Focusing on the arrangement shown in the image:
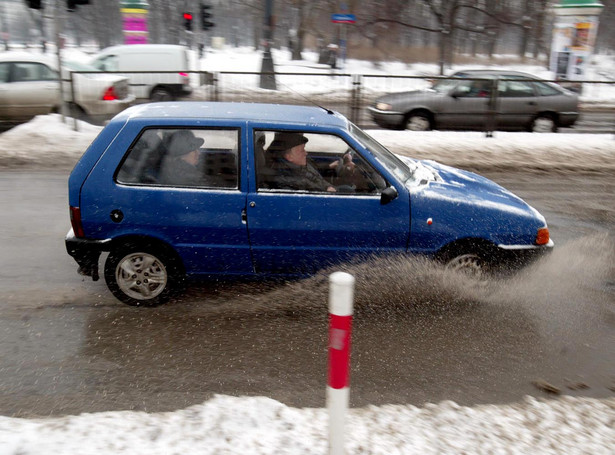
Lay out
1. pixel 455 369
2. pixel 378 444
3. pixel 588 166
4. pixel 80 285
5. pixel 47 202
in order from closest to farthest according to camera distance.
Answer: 1. pixel 378 444
2. pixel 455 369
3. pixel 80 285
4. pixel 47 202
5. pixel 588 166

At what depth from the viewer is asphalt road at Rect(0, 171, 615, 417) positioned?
12.5 feet

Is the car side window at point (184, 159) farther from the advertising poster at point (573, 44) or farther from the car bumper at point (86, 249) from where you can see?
the advertising poster at point (573, 44)

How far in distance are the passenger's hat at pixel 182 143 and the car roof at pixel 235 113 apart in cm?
15

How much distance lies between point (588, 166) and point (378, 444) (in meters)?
10.2

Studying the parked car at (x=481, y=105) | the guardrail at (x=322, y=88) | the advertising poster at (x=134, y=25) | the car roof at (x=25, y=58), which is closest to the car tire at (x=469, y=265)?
the guardrail at (x=322, y=88)

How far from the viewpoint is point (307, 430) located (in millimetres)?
3146

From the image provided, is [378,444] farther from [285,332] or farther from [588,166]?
[588,166]

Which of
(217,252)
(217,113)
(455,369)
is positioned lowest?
(455,369)

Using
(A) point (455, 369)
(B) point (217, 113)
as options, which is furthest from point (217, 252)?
(A) point (455, 369)

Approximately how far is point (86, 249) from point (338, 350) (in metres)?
3.03

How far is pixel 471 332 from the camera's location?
464cm

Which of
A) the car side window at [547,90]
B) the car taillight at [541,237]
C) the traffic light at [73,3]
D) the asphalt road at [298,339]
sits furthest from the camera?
the car side window at [547,90]

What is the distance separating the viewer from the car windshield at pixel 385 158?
195 inches

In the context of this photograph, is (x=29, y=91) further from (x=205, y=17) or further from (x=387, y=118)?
(x=205, y=17)
